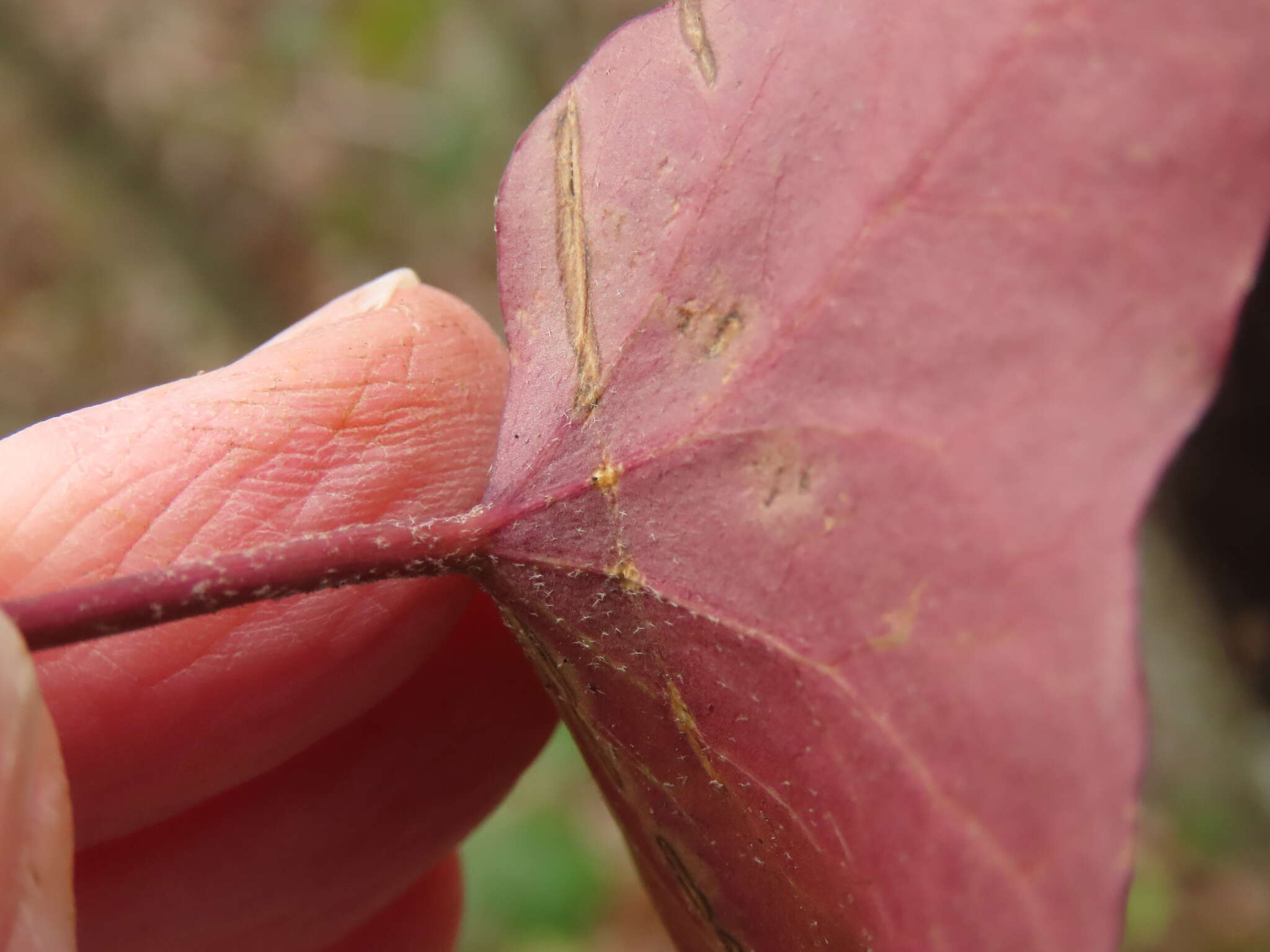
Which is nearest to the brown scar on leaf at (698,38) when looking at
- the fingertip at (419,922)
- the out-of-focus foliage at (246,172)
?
the fingertip at (419,922)

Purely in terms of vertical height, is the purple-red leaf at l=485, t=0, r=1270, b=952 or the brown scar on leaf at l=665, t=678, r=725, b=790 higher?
the purple-red leaf at l=485, t=0, r=1270, b=952

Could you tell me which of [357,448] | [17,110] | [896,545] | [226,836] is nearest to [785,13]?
[896,545]

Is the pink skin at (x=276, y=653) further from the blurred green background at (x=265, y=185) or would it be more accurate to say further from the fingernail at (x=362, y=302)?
the blurred green background at (x=265, y=185)

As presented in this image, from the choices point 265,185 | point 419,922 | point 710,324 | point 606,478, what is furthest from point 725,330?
point 265,185

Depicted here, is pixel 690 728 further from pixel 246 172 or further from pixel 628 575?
pixel 246 172

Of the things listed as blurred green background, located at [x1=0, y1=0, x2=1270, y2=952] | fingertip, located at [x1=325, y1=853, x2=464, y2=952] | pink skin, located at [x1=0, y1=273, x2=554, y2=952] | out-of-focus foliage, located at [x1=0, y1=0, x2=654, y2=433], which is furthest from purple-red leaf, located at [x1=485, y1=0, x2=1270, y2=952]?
out-of-focus foliage, located at [x1=0, y1=0, x2=654, y2=433]

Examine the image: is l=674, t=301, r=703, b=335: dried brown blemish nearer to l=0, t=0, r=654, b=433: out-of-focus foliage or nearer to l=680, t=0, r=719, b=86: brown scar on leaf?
l=680, t=0, r=719, b=86: brown scar on leaf
